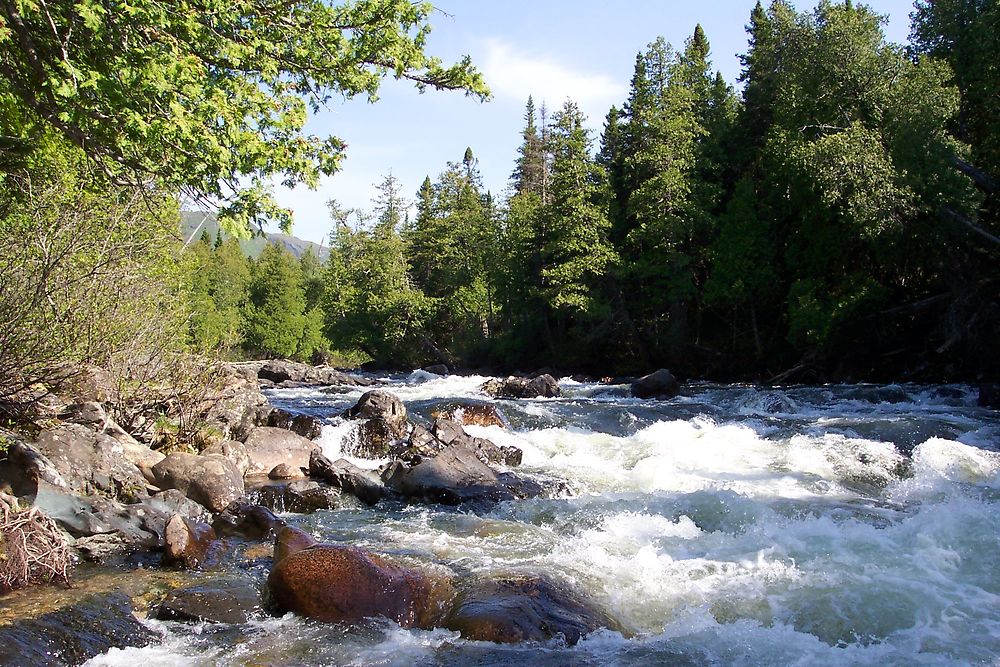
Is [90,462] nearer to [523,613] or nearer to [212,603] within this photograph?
[212,603]

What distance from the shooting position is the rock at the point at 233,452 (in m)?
11.8

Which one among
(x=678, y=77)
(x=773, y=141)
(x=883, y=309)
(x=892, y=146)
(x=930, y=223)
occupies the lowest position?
(x=883, y=309)

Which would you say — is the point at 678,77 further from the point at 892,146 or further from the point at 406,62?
the point at 406,62

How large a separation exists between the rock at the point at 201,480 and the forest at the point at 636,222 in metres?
1.88

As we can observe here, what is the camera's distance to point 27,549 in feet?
21.2

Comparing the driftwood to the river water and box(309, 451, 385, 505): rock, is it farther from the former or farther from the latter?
box(309, 451, 385, 505): rock

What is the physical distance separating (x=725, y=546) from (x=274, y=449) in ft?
27.0

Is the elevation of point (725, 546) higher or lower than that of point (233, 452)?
lower

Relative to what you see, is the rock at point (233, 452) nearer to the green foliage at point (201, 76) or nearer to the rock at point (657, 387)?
the green foliage at point (201, 76)

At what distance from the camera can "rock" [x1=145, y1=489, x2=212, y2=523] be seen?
8.91 m

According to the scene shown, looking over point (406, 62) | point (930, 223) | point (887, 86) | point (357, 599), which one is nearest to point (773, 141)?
point (887, 86)

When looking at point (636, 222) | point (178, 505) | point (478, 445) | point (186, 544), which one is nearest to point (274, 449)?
point (178, 505)

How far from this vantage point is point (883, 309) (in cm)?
2384

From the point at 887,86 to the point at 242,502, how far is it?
24814mm
